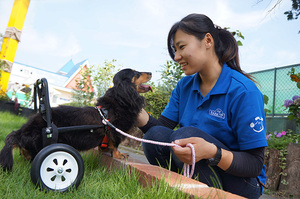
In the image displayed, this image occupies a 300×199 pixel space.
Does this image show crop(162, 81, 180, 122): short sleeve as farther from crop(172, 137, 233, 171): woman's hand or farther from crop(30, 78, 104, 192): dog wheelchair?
crop(30, 78, 104, 192): dog wheelchair

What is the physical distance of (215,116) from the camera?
1.67m

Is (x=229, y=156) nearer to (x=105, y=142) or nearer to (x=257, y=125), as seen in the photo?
(x=257, y=125)

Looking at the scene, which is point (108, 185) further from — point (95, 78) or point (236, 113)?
point (95, 78)

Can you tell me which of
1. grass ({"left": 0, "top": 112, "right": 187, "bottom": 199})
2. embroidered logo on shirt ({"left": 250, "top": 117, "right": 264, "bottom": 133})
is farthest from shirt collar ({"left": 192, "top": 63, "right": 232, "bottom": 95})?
grass ({"left": 0, "top": 112, "right": 187, "bottom": 199})

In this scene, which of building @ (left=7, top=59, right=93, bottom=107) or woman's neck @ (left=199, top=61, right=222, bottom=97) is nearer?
woman's neck @ (left=199, top=61, right=222, bottom=97)

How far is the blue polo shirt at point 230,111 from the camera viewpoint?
147cm

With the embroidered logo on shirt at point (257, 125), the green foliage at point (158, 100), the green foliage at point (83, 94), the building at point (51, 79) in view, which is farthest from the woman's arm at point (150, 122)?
the building at point (51, 79)

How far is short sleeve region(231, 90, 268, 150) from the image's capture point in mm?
1453

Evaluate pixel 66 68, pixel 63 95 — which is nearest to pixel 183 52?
pixel 63 95

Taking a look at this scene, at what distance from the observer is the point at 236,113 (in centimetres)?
156

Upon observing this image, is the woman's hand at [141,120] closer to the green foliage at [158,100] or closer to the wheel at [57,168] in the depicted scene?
the wheel at [57,168]

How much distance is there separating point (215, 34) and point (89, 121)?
3.92 ft

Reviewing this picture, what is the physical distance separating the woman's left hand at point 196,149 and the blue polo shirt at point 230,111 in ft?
0.75

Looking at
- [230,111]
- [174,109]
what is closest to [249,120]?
[230,111]
